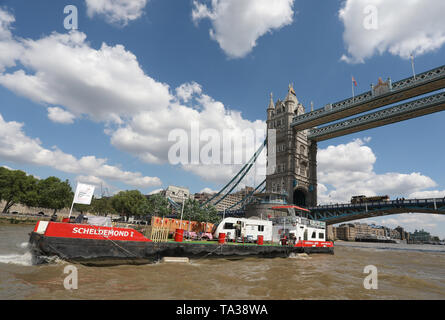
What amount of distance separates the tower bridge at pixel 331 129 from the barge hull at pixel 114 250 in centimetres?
3874

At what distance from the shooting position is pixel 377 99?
49812 millimetres

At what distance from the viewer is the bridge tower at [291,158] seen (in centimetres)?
6094

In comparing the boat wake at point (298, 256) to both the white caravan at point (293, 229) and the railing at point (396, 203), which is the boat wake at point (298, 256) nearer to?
the white caravan at point (293, 229)

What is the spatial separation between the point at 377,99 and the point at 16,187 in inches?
3175

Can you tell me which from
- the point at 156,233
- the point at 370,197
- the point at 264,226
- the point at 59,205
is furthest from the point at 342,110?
the point at 59,205

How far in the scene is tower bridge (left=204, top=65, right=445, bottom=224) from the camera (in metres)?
46.9

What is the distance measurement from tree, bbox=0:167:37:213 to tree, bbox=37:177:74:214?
64.7 inches

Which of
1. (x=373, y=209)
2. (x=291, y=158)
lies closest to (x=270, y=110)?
(x=291, y=158)

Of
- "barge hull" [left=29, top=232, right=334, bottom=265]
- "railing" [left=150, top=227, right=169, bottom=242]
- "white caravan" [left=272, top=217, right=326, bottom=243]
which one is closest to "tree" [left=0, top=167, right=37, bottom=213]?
"barge hull" [left=29, top=232, right=334, bottom=265]

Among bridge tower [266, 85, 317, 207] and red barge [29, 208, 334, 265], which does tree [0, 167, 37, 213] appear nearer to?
red barge [29, 208, 334, 265]

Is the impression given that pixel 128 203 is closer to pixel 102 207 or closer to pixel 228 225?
pixel 102 207

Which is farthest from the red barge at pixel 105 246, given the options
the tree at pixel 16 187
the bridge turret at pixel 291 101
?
the bridge turret at pixel 291 101
